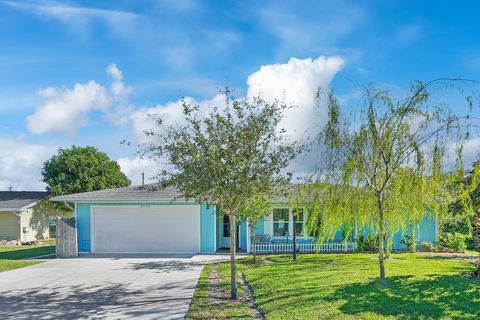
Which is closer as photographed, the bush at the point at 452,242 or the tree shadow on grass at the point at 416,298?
the tree shadow on grass at the point at 416,298

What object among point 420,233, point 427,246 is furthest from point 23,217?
point 427,246

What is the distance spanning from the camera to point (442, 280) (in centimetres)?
1016

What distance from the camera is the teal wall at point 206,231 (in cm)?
1966

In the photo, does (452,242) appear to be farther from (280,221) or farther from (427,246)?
(280,221)

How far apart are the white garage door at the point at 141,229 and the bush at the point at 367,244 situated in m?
7.75

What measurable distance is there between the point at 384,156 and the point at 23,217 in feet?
83.5

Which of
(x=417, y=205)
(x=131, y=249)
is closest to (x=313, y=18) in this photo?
(x=417, y=205)

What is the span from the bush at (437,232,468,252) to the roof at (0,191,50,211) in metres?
24.4

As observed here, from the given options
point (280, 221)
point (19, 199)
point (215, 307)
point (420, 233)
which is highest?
point (19, 199)

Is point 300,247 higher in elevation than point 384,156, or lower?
lower

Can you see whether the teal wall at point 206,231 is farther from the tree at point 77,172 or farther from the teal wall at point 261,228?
the tree at point 77,172

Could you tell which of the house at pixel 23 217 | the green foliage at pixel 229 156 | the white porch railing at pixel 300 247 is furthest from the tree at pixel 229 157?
the house at pixel 23 217

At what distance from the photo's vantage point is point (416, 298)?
8375 mm

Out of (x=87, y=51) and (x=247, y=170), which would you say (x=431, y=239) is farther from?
(x=87, y=51)
